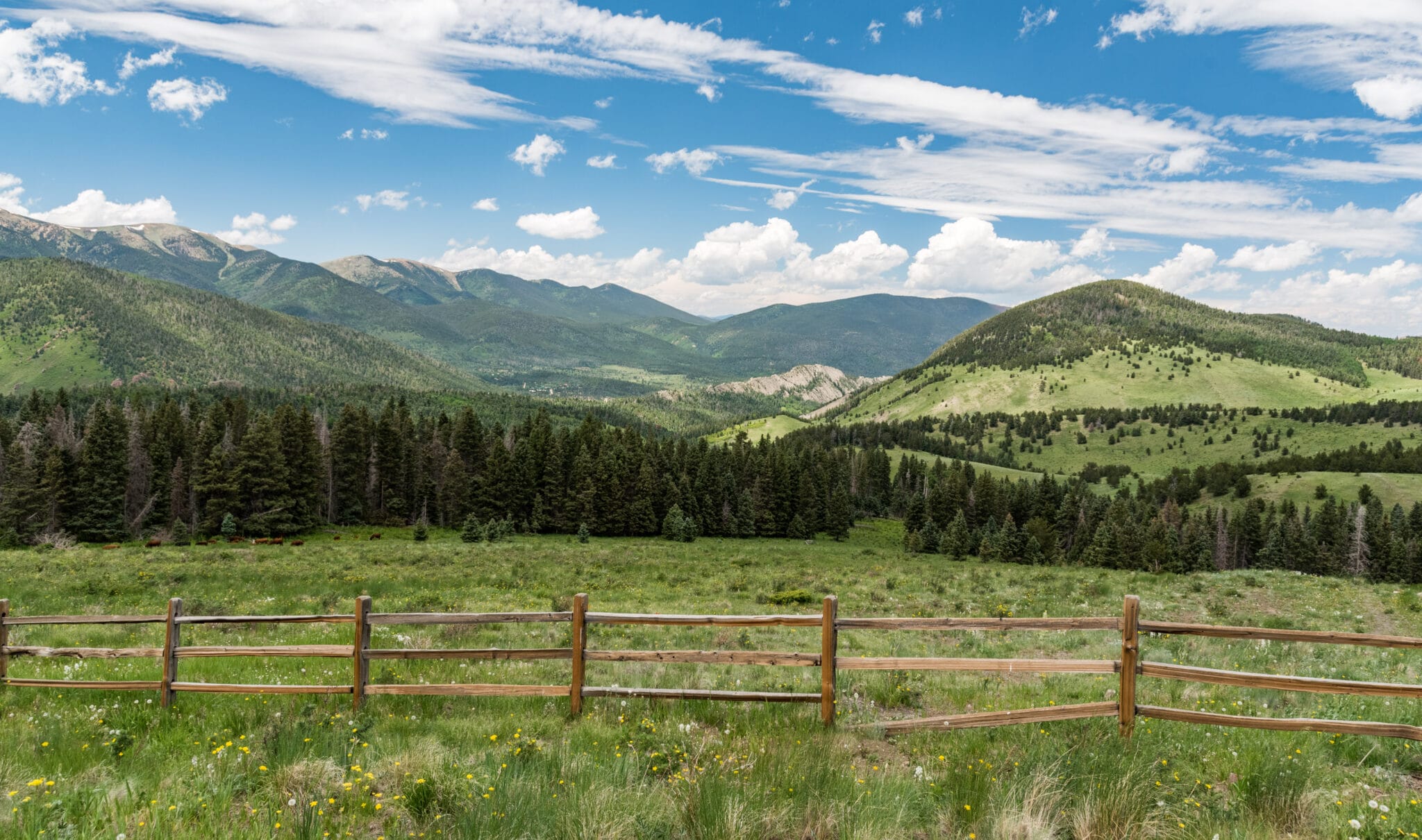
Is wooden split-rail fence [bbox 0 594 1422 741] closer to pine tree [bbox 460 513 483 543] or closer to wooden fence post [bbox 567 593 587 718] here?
wooden fence post [bbox 567 593 587 718]

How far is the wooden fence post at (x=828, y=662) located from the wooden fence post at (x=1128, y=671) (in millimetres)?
3806

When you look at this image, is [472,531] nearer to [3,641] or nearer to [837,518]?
[837,518]

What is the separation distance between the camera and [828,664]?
9844mm

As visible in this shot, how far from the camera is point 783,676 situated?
1458 cm

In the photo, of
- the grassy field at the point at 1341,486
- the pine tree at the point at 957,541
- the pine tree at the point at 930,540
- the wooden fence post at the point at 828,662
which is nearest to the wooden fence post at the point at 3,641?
the wooden fence post at the point at 828,662

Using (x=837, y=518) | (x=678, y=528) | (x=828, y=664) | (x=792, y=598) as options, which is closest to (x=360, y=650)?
(x=828, y=664)

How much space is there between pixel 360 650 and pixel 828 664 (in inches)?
292

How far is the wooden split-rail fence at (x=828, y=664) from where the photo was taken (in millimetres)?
8828

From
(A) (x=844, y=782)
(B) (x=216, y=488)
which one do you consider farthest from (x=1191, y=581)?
(B) (x=216, y=488)

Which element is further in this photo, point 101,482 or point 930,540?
point 930,540

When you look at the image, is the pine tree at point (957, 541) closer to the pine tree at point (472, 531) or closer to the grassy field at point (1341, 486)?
the pine tree at point (472, 531)

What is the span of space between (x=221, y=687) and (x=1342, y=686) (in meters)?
16.1

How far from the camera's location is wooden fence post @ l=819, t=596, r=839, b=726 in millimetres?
9680

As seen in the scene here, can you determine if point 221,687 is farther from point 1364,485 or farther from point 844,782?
point 1364,485
